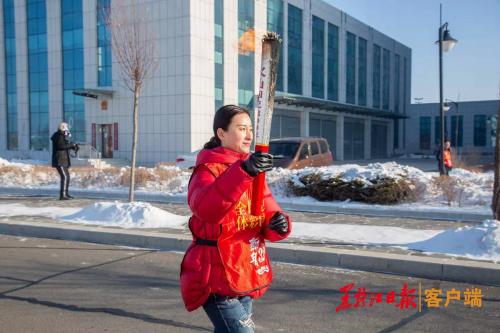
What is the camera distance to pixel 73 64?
34906mm

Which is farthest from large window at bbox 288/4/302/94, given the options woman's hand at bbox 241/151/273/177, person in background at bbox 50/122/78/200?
woman's hand at bbox 241/151/273/177

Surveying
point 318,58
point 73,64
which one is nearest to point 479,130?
point 318,58

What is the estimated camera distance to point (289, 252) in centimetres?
682

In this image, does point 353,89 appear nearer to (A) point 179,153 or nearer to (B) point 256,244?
(A) point 179,153

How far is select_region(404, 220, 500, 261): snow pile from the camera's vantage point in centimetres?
623

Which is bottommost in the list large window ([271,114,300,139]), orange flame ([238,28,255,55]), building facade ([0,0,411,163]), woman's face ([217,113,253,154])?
woman's face ([217,113,253,154])

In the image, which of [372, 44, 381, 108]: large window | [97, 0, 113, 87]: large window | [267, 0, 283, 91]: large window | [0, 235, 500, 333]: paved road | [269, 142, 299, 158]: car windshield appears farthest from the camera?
[372, 44, 381, 108]: large window

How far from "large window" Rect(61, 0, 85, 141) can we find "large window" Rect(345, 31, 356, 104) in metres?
27.0

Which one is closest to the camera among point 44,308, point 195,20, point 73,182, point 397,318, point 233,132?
point 233,132

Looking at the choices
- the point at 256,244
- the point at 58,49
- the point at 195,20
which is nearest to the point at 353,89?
the point at 195,20

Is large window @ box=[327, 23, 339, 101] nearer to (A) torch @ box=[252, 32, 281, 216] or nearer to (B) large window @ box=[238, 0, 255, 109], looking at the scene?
(B) large window @ box=[238, 0, 255, 109]

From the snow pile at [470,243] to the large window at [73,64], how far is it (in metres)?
32.0

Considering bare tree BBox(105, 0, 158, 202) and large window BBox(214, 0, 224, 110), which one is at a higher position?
large window BBox(214, 0, 224, 110)

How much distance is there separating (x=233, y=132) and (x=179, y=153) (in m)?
28.9
